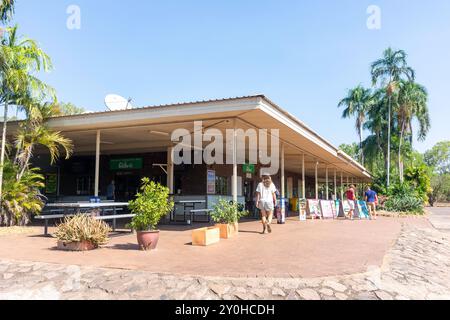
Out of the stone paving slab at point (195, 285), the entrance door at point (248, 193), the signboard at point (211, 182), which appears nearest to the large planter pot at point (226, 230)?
the stone paving slab at point (195, 285)

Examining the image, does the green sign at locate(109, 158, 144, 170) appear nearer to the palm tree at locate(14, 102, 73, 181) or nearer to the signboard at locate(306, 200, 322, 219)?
the palm tree at locate(14, 102, 73, 181)

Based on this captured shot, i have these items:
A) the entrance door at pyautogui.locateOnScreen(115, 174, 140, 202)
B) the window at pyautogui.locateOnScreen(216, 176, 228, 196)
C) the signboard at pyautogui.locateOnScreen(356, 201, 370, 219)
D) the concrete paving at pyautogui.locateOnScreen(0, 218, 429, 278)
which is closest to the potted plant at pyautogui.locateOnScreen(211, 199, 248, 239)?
the concrete paving at pyautogui.locateOnScreen(0, 218, 429, 278)

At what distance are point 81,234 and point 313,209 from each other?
10753 millimetres

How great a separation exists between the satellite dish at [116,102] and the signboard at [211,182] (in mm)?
4469

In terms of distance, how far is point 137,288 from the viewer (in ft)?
14.5

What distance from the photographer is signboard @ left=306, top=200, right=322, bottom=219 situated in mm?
14992

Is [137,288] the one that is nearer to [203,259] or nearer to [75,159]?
[203,259]

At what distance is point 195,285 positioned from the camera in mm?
4438

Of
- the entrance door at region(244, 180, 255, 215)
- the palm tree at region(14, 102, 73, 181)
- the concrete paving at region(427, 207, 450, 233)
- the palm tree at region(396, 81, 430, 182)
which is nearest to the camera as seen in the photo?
the palm tree at region(14, 102, 73, 181)

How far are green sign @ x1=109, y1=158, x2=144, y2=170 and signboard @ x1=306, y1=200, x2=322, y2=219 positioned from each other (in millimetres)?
7542

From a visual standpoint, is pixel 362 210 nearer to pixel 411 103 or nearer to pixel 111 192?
pixel 111 192

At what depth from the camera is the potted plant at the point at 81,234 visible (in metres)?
6.64

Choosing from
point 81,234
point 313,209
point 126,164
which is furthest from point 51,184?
point 81,234

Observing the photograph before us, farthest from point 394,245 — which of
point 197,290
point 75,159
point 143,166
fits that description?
point 75,159
